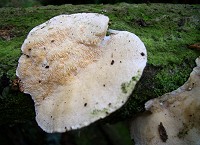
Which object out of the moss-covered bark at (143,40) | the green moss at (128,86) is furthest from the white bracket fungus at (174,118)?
the green moss at (128,86)

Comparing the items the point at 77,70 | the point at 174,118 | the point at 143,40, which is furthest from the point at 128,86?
the point at 143,40

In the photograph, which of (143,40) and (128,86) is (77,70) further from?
(143,40)

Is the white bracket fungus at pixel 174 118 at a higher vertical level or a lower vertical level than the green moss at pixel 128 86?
lower

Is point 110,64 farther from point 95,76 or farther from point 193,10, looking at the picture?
point 193,10

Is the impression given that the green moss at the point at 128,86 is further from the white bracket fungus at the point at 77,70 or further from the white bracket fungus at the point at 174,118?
the white bracket fungus at the point at 174,118

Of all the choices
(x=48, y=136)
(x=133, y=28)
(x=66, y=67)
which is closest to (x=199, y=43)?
(x=133, y=28)

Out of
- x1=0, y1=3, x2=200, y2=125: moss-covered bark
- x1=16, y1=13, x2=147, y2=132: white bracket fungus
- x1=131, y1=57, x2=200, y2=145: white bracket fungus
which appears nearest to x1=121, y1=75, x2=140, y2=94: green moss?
x1=16, y1=13, x2=147, y2=132: white bracket fungus
